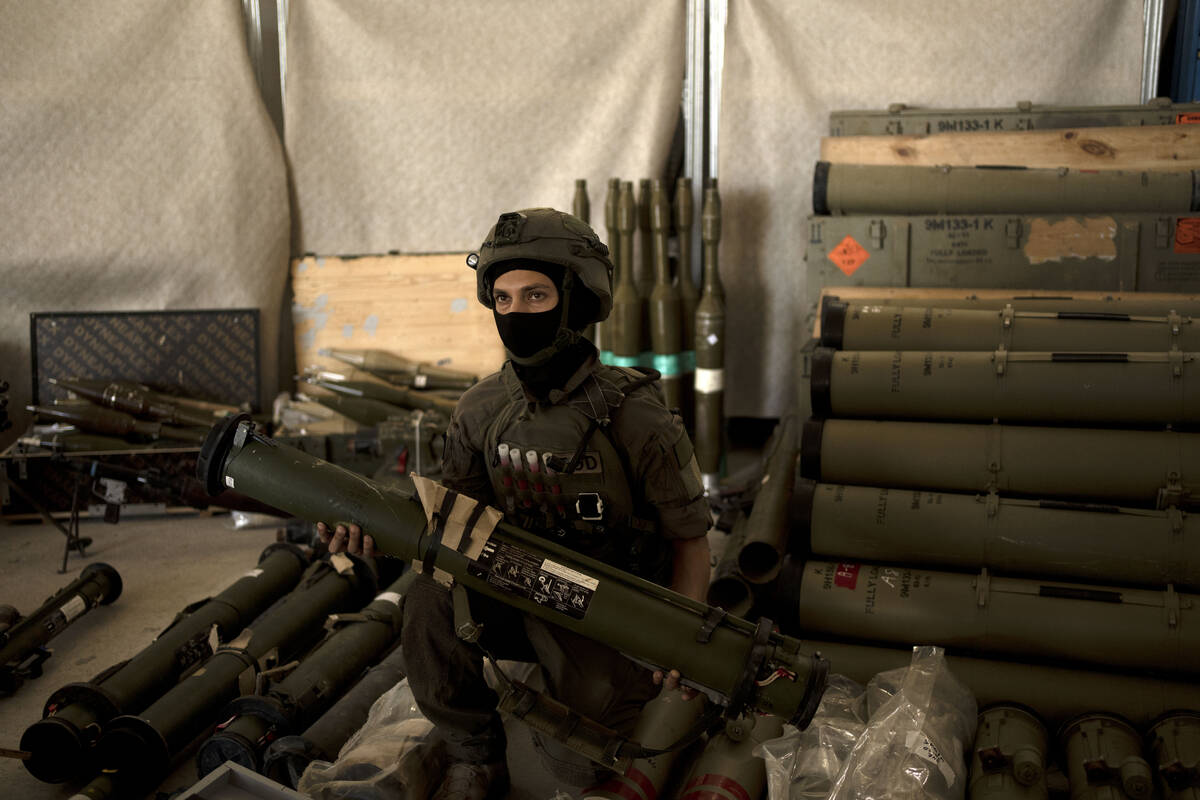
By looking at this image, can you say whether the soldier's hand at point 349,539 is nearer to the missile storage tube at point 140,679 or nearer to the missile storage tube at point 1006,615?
the missile storage tube at point 140,679

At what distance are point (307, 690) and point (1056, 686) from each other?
2.24 metres

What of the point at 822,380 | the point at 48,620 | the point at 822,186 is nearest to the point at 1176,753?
the point at 822,380

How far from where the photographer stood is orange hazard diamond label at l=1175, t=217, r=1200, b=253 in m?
4.38

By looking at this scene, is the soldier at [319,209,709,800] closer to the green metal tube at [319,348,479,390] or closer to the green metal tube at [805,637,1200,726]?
the green metal tube at [805,637,1200,726]

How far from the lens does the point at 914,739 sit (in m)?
2.51

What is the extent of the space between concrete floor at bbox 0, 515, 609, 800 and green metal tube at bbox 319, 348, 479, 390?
3.81ft

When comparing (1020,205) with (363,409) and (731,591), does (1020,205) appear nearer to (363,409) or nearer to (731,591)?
(731,591)

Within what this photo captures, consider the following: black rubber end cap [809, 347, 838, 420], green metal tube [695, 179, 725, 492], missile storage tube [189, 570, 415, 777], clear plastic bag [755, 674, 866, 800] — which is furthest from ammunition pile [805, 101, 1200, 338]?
missile storage tube [189, 570, 415, 777]

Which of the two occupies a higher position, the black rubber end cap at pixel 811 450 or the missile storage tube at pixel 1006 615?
the black rubber end cap at pixel 811 450

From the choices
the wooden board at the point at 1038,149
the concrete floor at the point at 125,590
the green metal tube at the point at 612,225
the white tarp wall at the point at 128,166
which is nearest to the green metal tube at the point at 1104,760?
the concrete floor at the point at 125,590

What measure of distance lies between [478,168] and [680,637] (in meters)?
4.33

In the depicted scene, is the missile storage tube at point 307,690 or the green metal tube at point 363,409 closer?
the missile storage tube at point 307,690

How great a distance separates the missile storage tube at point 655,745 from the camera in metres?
2.50

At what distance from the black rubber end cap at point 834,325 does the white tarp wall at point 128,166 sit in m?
3.46
